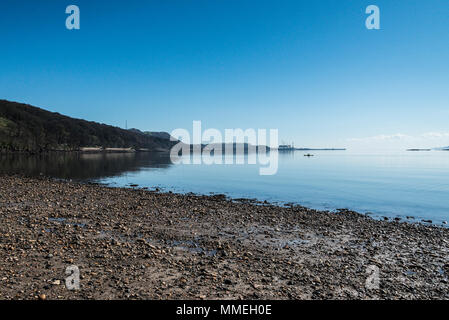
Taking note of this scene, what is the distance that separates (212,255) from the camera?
41.9ft

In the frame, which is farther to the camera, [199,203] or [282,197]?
[282,197]

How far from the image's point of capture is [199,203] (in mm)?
27391

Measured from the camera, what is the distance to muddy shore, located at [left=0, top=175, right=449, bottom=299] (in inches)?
369

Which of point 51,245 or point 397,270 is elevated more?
point 51,245

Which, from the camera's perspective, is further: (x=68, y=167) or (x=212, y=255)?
(x=68, y=167)

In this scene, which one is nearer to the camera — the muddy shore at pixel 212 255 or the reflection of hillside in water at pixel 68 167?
the muddy shore at pixel 212 255

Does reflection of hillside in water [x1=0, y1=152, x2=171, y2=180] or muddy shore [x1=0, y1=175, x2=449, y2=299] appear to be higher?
reflection of hillside in water [x1=0, y1=152, x2=171, y2=180]

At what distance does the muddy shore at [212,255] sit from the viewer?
9383mm

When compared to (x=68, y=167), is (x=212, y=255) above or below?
below

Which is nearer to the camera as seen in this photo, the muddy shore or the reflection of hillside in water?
the muddy shore

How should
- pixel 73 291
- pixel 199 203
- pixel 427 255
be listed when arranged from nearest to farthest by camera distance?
1. pixel 73 291
2. pixel 427 255
3. pixel 199 203
